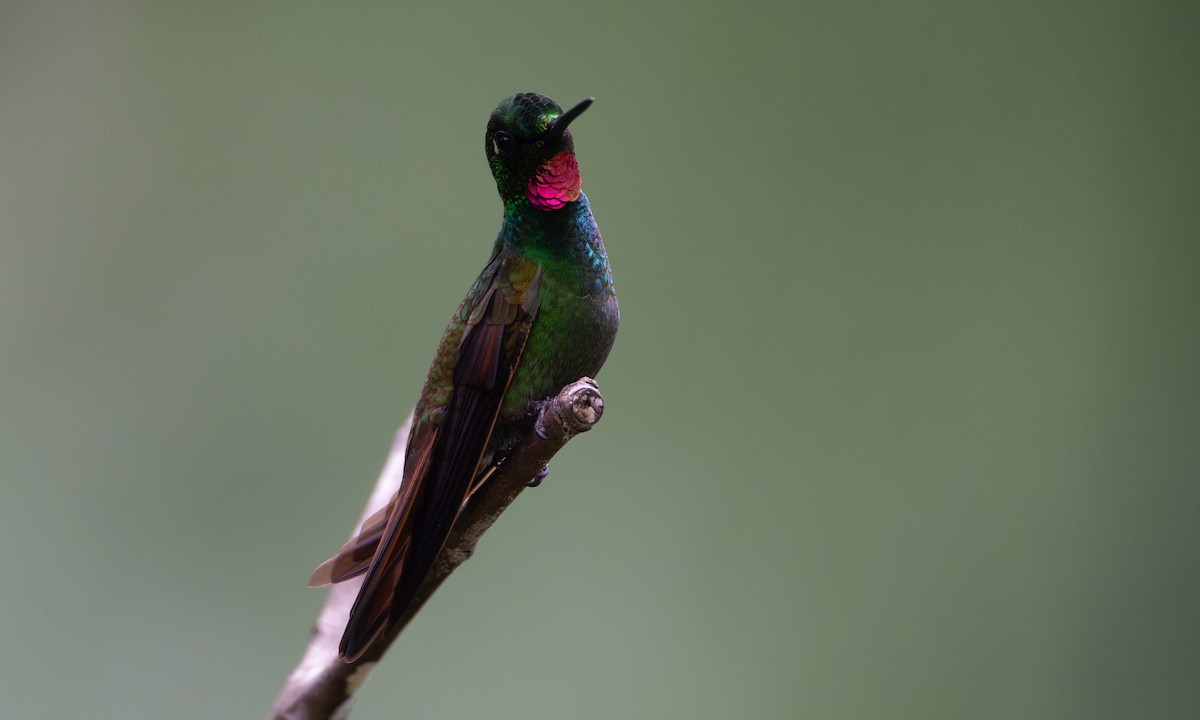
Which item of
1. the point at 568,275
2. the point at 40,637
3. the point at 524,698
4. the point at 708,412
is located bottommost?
the point at 40,637

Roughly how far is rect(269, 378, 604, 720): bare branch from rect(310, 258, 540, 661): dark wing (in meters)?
0.04

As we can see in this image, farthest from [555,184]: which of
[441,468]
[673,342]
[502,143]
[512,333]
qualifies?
[673,342]

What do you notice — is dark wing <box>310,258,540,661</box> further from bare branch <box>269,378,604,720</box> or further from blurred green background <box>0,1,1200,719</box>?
blurred green background <box>0,1,1200,719</box>

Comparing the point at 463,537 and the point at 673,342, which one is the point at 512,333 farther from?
the point at 673,342

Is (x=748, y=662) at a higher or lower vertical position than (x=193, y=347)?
lower

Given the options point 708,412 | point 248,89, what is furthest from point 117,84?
point 708,412

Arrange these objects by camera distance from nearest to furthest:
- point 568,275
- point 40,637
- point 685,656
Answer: point 568,275
point 40,637
point 685,656

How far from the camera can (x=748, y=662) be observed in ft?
6.88

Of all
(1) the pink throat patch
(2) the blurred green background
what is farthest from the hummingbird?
(2) the blurred green background

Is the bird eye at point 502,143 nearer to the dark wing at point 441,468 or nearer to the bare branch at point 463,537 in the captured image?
the dark wing at point 441,468

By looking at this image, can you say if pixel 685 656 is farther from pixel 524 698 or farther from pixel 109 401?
pixel 109 401

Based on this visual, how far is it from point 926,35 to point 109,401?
1969mm

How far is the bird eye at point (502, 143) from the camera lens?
3.57 ft

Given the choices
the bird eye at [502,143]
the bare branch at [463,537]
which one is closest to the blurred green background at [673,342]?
the bare branch at [463,537]
